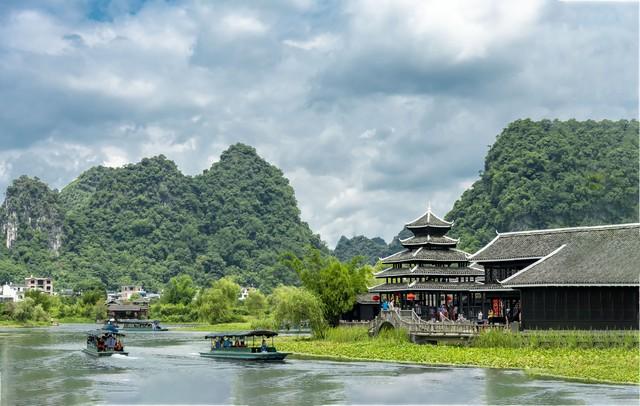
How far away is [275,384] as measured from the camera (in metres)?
38.4

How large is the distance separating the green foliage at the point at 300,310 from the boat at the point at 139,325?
38648 millimetres

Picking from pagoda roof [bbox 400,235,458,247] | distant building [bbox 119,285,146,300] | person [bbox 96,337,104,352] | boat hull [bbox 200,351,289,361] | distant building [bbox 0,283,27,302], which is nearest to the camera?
boat hull [bbox 200,351,289,361]

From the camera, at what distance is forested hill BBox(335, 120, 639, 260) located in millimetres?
143000

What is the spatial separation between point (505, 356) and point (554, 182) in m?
109

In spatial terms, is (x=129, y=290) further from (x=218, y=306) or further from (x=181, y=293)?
(x=218, y=306)

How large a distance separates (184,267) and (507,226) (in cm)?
7757

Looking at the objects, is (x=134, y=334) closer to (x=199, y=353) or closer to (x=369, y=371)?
(x=199, y=353)

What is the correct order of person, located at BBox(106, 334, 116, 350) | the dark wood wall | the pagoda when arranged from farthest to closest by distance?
the pagoda, person, located at BBox(106, 334, 116, 350), the dark wood wall

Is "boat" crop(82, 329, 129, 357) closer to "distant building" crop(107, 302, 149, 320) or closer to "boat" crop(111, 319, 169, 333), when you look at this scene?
"boat" crop(111, 319, 169, 333)

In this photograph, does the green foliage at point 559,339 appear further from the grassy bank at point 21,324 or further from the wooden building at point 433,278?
the grassy bank at point 21,324

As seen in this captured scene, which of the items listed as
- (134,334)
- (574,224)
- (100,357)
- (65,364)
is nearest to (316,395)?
(65,364)

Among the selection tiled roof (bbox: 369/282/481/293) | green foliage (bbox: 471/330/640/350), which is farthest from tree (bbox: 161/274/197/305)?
green foliage (bbox: 471/330/640/350)

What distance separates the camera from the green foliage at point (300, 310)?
6162cm

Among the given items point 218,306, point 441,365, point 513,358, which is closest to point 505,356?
point 513,358
